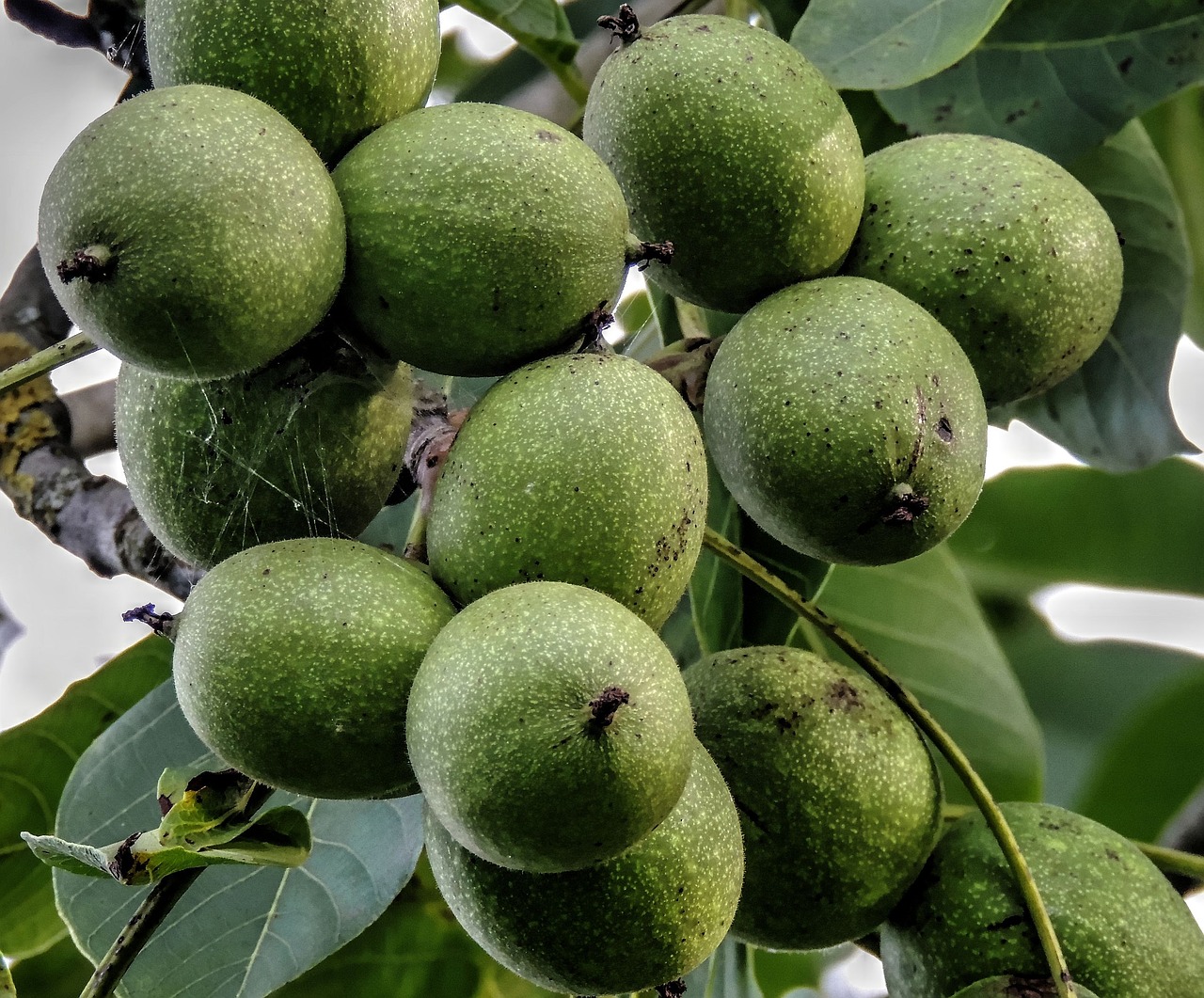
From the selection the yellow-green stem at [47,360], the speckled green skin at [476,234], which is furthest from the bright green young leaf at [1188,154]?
the yellow-green stem at [47,360]

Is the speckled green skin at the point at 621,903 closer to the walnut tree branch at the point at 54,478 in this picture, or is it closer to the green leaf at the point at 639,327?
the walnut tree branch at the point at 54,478

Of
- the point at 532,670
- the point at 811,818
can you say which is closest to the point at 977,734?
the point at 811,818

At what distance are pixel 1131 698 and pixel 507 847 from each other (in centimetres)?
194

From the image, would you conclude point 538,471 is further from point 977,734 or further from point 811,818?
point 977,734

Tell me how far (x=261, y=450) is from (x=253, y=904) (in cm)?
73

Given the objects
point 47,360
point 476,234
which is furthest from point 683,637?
point 47,360

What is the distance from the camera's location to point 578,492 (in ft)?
3.89

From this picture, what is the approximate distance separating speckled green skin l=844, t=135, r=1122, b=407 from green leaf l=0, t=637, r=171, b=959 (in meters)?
1.27

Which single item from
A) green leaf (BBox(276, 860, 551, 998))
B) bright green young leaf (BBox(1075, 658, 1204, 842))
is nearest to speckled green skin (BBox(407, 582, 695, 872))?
green leaf (BBox(276, 860, 551, 998))

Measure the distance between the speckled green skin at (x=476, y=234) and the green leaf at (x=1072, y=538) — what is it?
1741 millimetres

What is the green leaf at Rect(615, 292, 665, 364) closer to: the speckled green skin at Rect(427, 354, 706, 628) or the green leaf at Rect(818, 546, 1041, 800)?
the green leaf at Rect(818, 546, 1041, 800)

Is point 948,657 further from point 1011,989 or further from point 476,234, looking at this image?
point 476,234

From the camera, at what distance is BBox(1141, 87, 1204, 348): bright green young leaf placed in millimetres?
2645

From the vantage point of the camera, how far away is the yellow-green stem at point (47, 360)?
129 cm
